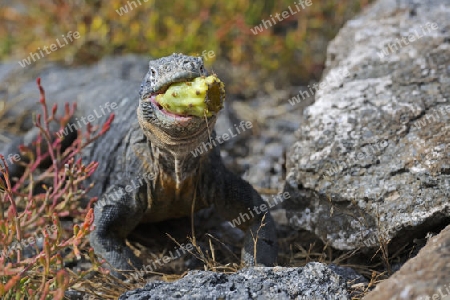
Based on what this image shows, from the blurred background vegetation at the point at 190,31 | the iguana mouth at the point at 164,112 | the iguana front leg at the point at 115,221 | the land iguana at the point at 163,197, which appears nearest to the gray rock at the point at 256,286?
the land iguana at the point at 163,197

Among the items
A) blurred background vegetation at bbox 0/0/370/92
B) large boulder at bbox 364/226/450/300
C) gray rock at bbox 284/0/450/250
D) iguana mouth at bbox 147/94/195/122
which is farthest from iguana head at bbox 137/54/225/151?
blurred background vegetation at bbox 0/0/370/92

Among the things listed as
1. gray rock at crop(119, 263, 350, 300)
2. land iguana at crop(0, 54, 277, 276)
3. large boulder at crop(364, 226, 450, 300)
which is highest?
land iguana at crop(0, 54, 277, 276)

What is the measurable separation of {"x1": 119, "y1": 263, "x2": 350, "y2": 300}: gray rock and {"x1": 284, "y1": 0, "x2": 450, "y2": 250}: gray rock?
70 cm

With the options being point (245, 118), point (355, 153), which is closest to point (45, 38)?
point (245, 118)

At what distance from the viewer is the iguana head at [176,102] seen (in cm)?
309

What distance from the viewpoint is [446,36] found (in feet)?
14.8

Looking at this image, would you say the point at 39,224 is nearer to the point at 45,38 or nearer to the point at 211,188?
the point at 211,188

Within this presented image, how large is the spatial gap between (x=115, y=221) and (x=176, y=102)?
1195mm

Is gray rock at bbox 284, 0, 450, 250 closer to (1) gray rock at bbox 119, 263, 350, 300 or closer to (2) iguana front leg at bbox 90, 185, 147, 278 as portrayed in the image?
(1) gray rock at bbox 119, 263, 350, 300

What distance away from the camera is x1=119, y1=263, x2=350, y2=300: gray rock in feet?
9.61

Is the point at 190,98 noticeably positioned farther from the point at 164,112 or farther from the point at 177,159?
the point at 177,159

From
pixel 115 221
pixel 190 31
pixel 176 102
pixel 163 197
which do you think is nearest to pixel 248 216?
pixel 163 197

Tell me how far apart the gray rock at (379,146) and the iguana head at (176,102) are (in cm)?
103

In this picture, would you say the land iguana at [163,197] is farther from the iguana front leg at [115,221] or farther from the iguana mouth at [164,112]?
the iguana mouth at [164,112]
